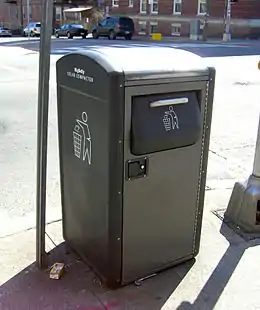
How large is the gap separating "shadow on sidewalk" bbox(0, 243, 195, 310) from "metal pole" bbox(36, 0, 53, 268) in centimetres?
19

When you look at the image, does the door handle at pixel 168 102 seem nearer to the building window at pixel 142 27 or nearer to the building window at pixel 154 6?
the building window at pixel 154 6

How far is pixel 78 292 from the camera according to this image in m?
2.67

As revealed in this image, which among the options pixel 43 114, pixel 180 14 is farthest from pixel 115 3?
pixel 43 114

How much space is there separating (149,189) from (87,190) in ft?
1.34

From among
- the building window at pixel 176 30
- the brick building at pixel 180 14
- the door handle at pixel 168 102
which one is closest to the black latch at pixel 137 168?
the door handle at pixel 168 102

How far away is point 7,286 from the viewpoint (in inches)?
107

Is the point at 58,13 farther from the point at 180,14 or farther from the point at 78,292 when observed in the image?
the point at 78,292

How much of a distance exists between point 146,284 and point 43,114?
130 cm

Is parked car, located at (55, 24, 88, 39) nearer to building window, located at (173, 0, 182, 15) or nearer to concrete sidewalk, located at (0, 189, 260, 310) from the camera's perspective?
building window, located at (173, 0, 182, 15)

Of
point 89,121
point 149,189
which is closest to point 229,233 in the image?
point 149,189

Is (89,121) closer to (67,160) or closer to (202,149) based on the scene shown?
(67,160)

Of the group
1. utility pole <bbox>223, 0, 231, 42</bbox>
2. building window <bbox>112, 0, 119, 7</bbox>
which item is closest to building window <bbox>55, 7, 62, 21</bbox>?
building window <bbox>112, 0, 119, 7</bbox>

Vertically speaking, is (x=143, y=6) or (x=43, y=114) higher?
(x=143, y=6)

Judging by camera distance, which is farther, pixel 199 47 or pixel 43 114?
pixel 199 47
